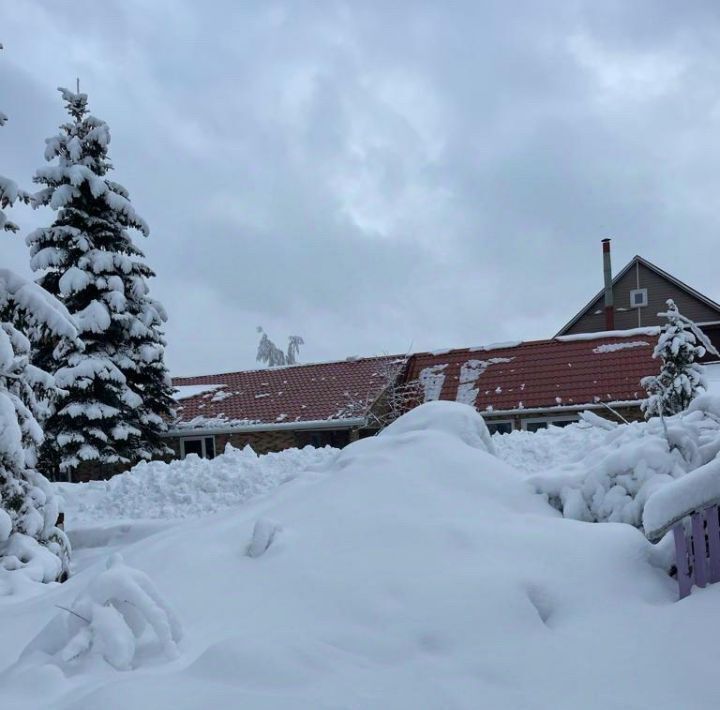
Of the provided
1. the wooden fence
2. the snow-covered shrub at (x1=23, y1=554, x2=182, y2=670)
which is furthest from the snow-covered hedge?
the snow-covered shrub at (x1=23, y1=554, x2=182, y2=670)

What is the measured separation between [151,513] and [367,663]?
388 inches

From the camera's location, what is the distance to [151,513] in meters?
12.1

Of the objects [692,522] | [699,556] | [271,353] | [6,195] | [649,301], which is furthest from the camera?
[271,353]

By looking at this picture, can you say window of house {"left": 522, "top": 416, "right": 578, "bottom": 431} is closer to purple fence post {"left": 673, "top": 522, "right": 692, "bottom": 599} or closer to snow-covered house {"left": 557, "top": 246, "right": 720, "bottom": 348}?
snow-covered house {"left": 557, "top": 246, "right": 720, "bottom": 348}

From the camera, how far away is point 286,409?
2045cm

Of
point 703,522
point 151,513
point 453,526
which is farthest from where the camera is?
point 151,513

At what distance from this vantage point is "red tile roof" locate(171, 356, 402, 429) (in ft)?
65.3

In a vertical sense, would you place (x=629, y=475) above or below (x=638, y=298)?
below

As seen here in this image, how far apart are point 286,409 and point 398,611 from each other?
17083 millimetres

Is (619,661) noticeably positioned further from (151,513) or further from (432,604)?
(151,513)

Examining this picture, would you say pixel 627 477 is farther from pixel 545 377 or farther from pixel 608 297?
pixel 608 297

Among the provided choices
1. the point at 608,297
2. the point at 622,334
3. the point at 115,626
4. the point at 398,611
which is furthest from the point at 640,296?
the point at 115,626

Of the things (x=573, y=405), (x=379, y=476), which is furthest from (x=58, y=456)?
(x=379, y=476)

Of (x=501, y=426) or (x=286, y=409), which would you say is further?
(x=286, y=409)
